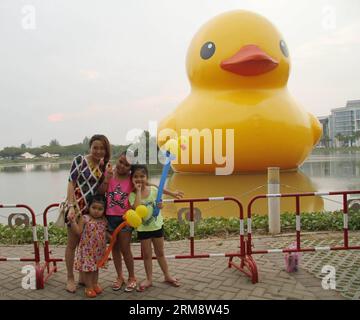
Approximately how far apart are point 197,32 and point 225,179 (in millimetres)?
5195

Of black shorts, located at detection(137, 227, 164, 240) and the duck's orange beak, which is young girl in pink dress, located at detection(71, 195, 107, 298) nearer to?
black shorts, located at detection(137, 227, 164, 240)

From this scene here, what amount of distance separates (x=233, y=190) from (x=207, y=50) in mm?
4874

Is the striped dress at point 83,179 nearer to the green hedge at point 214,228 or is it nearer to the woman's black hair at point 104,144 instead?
the woman's black hair at point 104,144

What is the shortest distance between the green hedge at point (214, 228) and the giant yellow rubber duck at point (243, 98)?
6.39m

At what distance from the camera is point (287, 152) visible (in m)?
12.8

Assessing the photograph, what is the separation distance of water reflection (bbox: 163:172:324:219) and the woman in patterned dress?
2.30 metres

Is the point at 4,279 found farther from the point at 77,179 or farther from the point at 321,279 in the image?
the point at 321,279

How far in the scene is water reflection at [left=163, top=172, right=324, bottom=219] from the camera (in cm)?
797

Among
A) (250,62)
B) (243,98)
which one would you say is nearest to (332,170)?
(243,98)

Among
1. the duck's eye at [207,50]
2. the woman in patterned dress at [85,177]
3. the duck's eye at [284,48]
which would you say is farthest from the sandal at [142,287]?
the duck's eye at [284,48]

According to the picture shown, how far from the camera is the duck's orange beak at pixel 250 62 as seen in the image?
11250 mm
